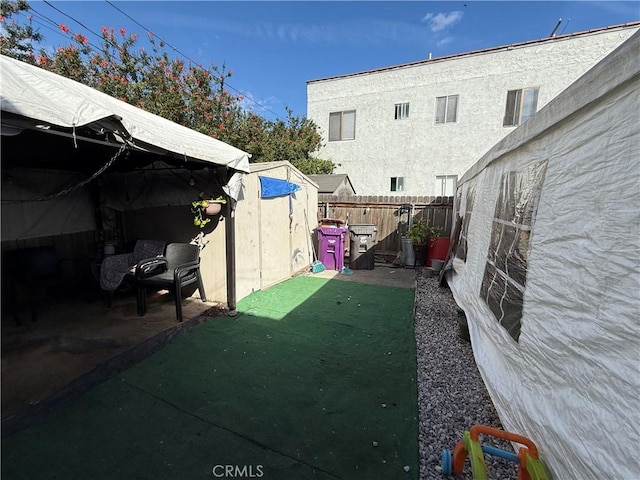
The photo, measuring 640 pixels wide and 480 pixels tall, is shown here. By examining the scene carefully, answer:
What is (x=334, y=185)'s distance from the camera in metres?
9.30

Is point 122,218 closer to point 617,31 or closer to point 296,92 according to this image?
point 296,92

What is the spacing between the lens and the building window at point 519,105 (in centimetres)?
862

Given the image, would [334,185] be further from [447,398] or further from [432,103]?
[447,398]

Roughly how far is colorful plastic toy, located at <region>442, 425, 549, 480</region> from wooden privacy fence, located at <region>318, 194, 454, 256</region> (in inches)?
249

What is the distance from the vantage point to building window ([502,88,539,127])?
8617mm

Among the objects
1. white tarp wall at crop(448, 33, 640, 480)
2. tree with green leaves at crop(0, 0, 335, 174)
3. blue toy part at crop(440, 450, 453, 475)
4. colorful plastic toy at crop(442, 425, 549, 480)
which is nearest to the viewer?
white tarp wall at crop(448, 33, 640, 480)

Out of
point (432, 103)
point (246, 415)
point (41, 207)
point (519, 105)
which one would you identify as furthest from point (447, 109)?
point (41, 207)

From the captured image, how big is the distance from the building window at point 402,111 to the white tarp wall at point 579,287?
8.69 m

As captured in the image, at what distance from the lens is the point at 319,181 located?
9.92m

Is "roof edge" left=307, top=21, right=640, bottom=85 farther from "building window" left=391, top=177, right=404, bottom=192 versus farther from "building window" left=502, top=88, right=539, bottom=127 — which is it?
"building window" left=391, top=177, right=404, bottom=192

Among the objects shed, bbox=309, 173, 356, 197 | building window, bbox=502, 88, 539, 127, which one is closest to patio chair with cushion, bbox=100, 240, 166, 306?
shed, bbox=309, 173, 356, 197

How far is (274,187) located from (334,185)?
14.5 feet

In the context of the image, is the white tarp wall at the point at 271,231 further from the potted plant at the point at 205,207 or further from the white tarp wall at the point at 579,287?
the white tarp wall at the point at 579,287

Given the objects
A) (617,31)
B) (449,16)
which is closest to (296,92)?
(449,16)
